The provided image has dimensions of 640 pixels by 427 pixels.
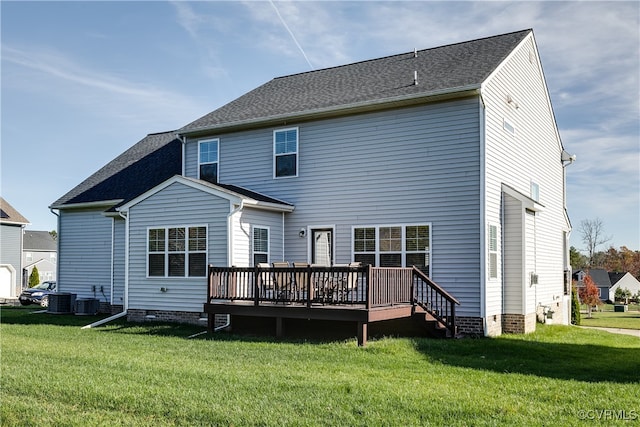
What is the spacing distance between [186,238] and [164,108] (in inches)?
269

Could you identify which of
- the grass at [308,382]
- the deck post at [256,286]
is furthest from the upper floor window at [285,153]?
the grass at [308,382]

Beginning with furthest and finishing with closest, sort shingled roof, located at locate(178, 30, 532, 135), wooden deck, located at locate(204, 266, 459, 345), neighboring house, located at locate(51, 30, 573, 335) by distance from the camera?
1. shingled roof, located at locate(178, 30, 532, 135)
2. neighboring house, located at locate(51, 30, 573, 335)
3. wooden deck, located at locate(204, 266, 459, 345)

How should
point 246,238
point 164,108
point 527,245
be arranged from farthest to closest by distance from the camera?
1. point 164,108
2. point 527,245
3. point 246,238

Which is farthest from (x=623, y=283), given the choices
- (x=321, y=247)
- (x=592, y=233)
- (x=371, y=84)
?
(x=321, y=247)

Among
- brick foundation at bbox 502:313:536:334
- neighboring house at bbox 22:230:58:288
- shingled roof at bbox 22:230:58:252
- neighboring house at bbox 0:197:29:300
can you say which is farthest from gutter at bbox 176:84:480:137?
shingled roof at bbox 22:230:58:252

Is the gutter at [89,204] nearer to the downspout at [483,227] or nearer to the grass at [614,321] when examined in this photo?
the downspout at [483,227]

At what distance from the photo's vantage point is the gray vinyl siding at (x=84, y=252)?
20.8 metres

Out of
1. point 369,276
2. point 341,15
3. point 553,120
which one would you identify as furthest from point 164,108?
point 553,120

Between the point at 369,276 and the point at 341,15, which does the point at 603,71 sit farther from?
the point at 369,276

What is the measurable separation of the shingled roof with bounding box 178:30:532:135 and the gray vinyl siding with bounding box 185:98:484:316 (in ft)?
1.58

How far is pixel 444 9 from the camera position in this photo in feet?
50.9
